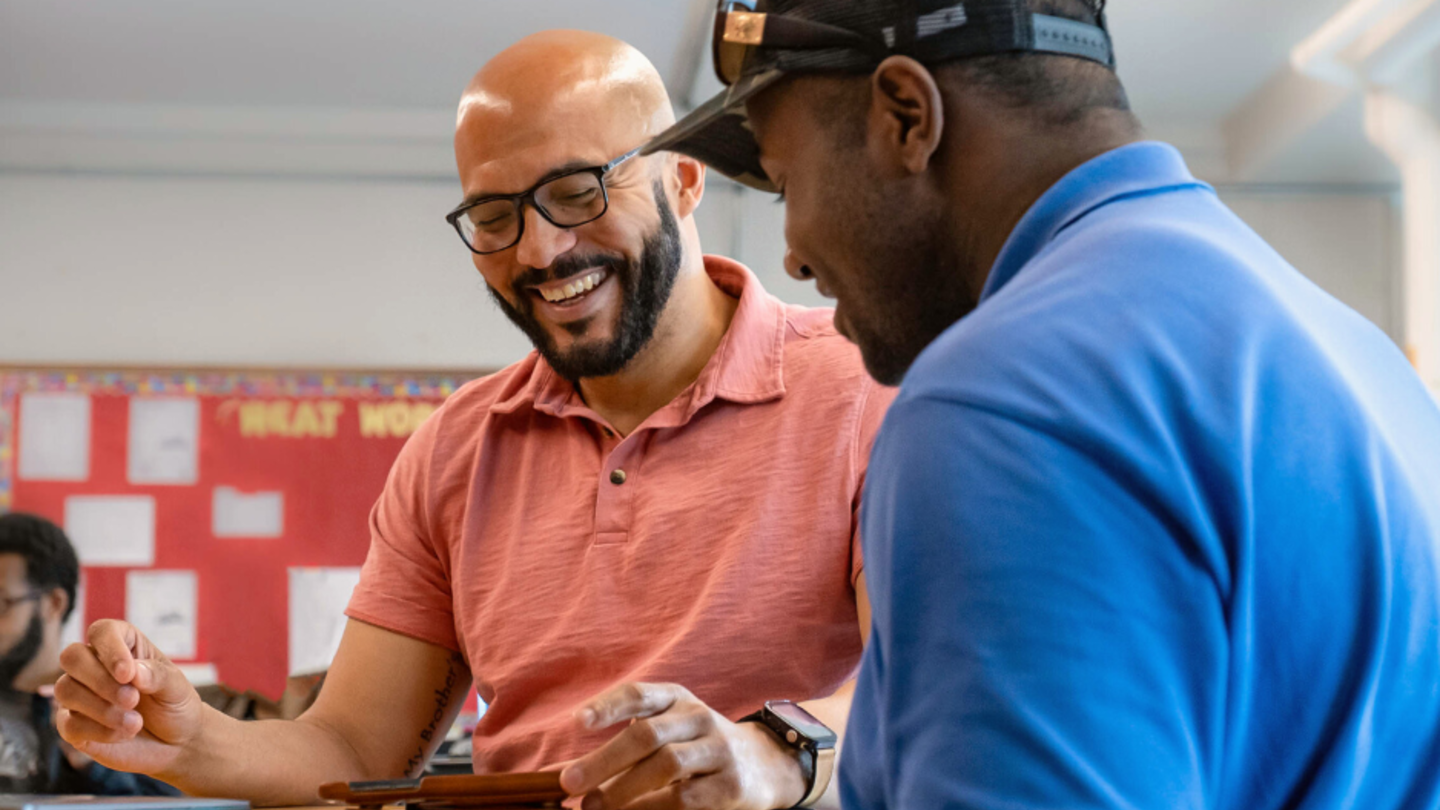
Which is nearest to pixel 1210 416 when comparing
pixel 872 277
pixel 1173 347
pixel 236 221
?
pixel 1173 347

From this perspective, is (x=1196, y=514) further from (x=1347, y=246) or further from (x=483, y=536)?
(x=1347, y=246)

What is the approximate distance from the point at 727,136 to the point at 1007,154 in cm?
22

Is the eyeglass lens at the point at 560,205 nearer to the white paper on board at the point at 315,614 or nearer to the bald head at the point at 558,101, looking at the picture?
the bald head at the point at 558,101

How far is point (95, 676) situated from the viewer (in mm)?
1212

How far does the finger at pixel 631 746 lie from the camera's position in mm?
944

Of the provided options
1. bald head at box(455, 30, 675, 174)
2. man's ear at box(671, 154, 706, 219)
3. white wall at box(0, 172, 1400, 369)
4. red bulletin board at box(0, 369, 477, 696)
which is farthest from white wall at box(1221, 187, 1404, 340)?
bald head at box(455, 30, 675, 174)

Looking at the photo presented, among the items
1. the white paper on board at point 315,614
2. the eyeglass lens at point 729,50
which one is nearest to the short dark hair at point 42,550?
the white paper on board at point 315,614

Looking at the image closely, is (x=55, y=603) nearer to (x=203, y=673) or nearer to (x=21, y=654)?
(x=21, y=654)

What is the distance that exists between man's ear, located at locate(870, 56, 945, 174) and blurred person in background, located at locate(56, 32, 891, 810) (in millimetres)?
627

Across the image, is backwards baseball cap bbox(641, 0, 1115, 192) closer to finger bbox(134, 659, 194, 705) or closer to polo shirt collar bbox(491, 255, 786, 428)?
polo shirt collar bbox(491, 255, 786, 428)

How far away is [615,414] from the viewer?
1520mm

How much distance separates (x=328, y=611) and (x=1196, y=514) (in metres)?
3.89

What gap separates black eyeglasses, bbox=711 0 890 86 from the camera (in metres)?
0.67

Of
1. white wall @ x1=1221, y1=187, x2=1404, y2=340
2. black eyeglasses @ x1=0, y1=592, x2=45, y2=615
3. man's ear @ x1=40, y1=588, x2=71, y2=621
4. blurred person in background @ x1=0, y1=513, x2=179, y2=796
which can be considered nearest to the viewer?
blurred person in background @ x1=0, y1=513, x2=179, y2=796
